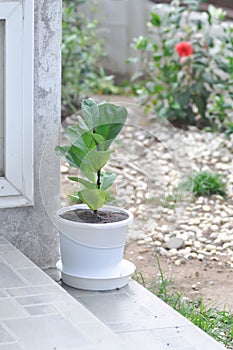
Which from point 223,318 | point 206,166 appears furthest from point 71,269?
point 206,166

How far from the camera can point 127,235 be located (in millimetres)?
3420

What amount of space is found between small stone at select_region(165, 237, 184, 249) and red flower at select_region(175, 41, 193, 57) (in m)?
1.80

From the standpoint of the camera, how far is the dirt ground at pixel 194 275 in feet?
12.2

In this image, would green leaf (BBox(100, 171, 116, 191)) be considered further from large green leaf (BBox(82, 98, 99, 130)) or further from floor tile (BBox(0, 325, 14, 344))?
floor tile (BBox(0, 325, 14, 344))

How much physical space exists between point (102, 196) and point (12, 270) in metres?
0.42

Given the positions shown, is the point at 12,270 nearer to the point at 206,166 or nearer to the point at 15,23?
the point at 15,23

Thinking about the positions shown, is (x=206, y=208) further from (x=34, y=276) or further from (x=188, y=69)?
(x=34, y=276)

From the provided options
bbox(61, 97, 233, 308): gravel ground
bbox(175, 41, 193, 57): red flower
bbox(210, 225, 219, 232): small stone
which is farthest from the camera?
bbox(175, 41, 193, 57): red flower

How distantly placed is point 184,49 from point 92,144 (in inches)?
104

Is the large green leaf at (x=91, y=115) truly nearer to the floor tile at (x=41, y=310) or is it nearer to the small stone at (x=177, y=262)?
the floor tile at (x=41, y=310)

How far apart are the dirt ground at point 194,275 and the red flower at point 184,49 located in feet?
6.12

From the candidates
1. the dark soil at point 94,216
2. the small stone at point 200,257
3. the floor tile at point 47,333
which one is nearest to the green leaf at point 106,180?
the dark soil at point 94,216

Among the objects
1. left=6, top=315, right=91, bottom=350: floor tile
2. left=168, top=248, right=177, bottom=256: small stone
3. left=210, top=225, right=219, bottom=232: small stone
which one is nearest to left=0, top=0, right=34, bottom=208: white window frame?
left=6, top=315, right=91, bottom=350: floor tile

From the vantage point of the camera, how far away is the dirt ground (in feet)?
12.2
